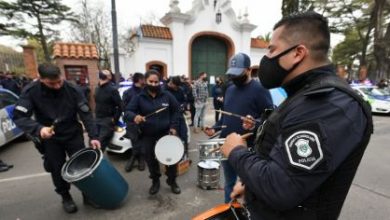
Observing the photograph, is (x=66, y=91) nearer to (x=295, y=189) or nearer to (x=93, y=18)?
(x=295, y=189)

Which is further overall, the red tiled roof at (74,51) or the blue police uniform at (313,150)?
the red tiled roof at (74,51)

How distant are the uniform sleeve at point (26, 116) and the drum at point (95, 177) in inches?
22.8

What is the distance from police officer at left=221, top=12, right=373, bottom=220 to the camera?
38.4 inches

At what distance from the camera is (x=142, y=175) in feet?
15.9

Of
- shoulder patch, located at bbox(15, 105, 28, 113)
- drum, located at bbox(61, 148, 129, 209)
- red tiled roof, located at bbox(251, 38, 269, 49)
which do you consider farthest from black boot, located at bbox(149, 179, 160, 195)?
red tiled roof, located at bbox(251, 38, 269, 49)

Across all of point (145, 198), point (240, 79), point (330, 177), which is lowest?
point (145, 198)

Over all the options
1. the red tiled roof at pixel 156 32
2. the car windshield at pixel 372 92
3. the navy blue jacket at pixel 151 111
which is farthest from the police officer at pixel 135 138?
the car windshield at pixel 372 92

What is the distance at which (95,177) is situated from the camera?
10.1 feet

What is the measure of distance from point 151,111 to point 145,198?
1.40 m

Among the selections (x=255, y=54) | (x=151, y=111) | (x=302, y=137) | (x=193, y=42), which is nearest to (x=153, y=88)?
(x=151, y=111)

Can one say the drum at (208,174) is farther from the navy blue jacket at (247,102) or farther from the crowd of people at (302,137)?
the crowd of people at (302,137)

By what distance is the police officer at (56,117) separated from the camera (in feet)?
10.3

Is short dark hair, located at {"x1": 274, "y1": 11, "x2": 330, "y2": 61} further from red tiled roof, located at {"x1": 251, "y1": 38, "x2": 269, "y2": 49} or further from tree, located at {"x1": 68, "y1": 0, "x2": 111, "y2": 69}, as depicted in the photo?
tree, located at {"x1": 68, "y1": 0, "x2": 111, "y2": 69}

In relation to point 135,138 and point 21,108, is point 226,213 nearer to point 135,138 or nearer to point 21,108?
point 21,108
